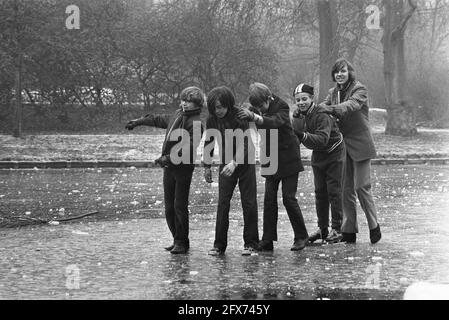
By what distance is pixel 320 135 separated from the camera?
9422 mm

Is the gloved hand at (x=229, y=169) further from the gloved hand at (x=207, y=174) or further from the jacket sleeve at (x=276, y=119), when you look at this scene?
the jacket sleeve at (x=276, y=119)

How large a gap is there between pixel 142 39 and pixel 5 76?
14.3 feet

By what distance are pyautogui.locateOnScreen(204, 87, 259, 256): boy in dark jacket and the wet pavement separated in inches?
7.5

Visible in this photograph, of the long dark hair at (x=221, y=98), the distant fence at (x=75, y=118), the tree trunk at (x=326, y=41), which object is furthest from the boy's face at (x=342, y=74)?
the tree trunk at (x=326, y=41)

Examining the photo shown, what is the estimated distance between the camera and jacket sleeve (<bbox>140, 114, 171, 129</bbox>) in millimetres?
9703

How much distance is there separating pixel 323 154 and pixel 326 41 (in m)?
18.4

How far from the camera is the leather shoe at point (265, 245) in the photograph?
9.36 metres

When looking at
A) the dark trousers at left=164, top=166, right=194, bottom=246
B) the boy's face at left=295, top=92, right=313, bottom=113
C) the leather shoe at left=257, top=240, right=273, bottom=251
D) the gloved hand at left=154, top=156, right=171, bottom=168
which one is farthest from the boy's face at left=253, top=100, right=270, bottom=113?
the leather shoe at left=257, top=240, right=273, bottom=251

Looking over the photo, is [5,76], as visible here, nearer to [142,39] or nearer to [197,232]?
[142,39]

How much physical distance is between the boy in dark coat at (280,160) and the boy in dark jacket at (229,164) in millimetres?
167

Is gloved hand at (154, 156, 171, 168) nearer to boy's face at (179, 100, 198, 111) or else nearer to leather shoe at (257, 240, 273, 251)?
boy's face at (179, 100, 198, 111)

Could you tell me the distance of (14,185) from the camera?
15.6 m

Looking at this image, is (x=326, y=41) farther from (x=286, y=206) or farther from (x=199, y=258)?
(x=199, y=258)

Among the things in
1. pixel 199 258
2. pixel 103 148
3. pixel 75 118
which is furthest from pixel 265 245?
pixel 75 118
